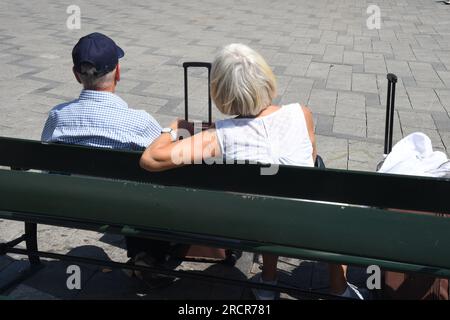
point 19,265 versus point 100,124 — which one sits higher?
point 100,124

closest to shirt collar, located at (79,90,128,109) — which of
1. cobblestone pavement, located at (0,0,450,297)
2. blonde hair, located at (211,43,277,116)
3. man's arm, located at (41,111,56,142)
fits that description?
man's arm, located at (41,111,56,142)

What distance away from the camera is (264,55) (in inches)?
340

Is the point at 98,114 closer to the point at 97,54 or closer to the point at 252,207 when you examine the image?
the point at 97,54

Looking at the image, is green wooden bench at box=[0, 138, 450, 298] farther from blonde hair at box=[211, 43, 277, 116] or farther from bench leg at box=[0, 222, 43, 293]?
bench leg at box=[0, 222, 43, 293]

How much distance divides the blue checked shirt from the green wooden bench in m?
0.25

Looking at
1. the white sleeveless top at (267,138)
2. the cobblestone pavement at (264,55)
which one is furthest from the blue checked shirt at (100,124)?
the cobblestone pavement at (264,55)

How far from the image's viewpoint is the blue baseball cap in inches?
103

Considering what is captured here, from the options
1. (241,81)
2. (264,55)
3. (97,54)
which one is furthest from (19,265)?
(264,55)

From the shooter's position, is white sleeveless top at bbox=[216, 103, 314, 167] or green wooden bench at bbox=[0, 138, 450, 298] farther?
white sleeveless top at bbox=[216, 103, 314, 167]

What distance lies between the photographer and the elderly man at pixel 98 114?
2.64m

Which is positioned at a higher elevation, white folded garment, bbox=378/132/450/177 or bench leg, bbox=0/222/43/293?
white folded garment, bbox=378/132/450/177

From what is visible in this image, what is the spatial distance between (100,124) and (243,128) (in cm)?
70

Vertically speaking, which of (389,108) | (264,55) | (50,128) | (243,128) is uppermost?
(243,128)

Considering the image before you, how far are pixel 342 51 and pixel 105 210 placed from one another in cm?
775
